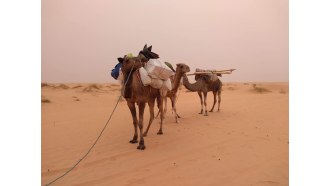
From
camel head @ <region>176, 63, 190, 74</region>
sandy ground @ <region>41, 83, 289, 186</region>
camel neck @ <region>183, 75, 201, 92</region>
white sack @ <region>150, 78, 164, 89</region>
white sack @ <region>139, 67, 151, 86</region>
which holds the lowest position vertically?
sandy ground @ <region>41, 83, 289, 186</region>

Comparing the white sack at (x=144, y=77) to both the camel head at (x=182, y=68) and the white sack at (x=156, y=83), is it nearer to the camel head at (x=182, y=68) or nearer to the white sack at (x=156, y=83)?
the white sack at (x=156, y=83)

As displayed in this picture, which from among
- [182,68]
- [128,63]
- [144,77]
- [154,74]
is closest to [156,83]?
[154,74]

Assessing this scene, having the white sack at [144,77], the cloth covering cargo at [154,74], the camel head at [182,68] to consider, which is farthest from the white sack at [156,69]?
the camel head at [182,68]

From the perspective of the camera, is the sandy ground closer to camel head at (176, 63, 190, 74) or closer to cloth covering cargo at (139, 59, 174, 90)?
cloth covering cargo at (139, 59, 174, 90)

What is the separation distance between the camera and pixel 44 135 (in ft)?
A: 24.3

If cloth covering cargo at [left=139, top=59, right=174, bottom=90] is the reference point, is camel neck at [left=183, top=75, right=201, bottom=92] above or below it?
below

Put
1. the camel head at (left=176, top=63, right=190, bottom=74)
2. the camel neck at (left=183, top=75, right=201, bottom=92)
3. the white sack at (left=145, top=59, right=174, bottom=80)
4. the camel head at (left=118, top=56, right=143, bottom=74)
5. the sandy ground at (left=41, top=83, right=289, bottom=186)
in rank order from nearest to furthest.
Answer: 1. the sandy ground at (left=41, top=83, right=289, bottom=186)
2. the camel head at (left=118, top=56, right=143, bottom=74)
3. the white sack at (left=145, top=59, right=174, bottom=80)
4. the camel head at (left=176, top=63, right=190, bottom=74)
5. the camel neck at (left=183, top=75, right=201, bottom=92)

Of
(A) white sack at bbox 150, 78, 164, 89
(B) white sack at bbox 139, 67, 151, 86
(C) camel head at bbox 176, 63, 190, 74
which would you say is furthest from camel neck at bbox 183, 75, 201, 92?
(B) white sack at bbox 139, 67, 151, 86

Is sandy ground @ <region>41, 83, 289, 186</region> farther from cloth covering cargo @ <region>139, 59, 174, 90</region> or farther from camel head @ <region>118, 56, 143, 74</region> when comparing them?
camel head @ <region>118, 56, 143, 74</region>

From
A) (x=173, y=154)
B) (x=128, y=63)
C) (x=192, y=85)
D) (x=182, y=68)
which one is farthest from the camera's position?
(x=192, y=85)

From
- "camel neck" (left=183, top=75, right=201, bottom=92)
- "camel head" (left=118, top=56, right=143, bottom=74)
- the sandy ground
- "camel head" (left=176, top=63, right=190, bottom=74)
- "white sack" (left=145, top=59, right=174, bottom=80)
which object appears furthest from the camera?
"camel neck" (left=183, top=75, right=201, bottom=92)

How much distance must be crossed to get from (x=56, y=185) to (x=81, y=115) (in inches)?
278

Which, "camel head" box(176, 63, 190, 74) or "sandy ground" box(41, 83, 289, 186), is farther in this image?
"camel head" box(176, 63, 190, 74)

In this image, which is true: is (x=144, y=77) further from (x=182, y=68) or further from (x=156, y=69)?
(x=182, y=68)
